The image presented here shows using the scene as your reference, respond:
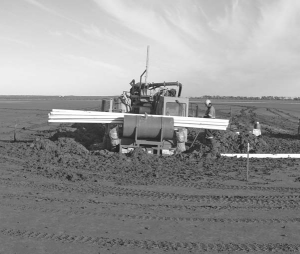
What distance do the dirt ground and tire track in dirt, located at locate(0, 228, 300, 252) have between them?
15 mm

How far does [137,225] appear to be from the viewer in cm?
667

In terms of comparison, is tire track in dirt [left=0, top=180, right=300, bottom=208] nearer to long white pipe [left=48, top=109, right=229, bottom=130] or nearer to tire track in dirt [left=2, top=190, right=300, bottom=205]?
tire track in dirt [left=2, top=190, right=300, bottom=205]

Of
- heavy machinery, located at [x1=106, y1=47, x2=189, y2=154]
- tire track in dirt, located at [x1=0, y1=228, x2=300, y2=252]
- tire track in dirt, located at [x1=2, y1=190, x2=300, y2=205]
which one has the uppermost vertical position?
heavy machinery, located at [x1=106, y1=47, x2=189, y2=154]

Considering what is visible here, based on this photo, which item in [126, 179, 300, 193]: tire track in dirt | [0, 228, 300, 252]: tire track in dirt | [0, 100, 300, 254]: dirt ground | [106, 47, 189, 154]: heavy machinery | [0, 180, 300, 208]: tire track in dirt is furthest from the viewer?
[106, 47, 189, 154]: heavy machinery

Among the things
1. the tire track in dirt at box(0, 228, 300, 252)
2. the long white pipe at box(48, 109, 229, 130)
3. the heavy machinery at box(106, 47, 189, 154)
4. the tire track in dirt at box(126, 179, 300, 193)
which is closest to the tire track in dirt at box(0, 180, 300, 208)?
the tire track in dirt at box(126, 179, 300, 193)

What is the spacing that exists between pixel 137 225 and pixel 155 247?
0.98 meters

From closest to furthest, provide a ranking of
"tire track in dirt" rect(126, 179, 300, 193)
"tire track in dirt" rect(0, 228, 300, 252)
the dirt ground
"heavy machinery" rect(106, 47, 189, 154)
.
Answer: "tire track in dirt" rect(0, 228, 300, 252)
the dirt ground
"tire track in dirt" rect(126, 179, 300, 193)
"heavy machinery" rect(106, 47, 189, 154)

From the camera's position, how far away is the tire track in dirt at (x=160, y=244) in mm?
5715

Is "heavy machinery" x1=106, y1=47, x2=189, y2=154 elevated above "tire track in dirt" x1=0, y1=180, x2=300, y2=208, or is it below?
above

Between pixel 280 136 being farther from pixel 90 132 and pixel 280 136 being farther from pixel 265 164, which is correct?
pixel 90 132

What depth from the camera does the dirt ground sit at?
593cm

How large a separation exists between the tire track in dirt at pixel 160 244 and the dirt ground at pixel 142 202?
15 mm

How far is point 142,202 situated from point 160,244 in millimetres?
2302

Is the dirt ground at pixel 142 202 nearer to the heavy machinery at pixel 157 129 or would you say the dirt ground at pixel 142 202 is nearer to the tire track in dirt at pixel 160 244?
the tire track in dirt at pixel 160 244
